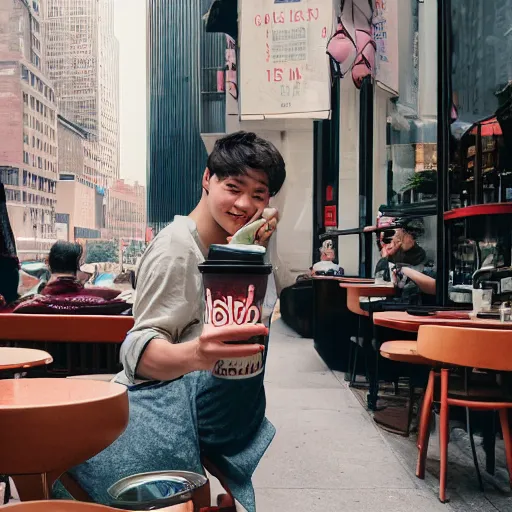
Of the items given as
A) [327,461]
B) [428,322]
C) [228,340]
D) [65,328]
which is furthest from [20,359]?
[428,322]

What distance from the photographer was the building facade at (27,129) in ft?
9.91

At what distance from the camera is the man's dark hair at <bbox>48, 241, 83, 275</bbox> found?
303cm

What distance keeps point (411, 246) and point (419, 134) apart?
735mm

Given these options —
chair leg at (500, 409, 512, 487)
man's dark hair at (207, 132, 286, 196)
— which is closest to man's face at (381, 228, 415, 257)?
chair leg at (500, 409, 512, 487)

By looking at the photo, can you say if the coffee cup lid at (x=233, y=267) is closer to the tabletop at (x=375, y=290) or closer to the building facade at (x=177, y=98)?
the building facade at (x=177, y=98)

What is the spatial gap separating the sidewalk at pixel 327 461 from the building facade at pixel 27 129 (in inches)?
52.7

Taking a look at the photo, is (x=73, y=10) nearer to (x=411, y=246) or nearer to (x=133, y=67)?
(x=133, y=67)

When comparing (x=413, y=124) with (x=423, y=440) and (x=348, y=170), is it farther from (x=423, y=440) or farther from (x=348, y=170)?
(x=423, y=440)

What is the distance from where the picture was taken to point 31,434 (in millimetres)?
899

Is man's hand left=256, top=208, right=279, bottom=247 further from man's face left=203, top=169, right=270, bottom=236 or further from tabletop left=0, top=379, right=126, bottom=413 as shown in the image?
tabletop left=0, top=379, right=126, bottom=413

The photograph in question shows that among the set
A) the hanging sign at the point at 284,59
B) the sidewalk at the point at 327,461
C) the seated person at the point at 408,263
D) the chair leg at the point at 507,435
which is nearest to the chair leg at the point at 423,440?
the sidewalk at the point at 327,461

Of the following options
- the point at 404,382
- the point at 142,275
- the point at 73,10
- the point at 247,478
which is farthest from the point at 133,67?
the point at 404,382

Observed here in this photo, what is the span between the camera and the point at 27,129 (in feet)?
10.4

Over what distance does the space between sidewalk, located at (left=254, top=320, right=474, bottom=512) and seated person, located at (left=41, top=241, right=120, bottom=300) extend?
3.21 feet
